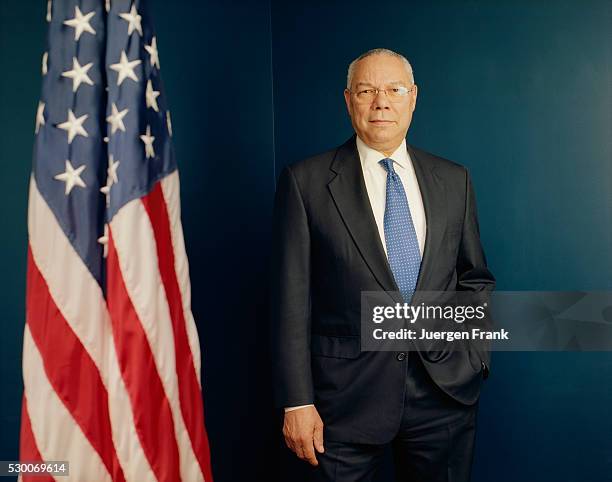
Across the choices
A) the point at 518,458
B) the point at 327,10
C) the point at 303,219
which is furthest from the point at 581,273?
the point at 327,10

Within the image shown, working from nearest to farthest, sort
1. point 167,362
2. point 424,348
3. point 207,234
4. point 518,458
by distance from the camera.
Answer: point 167,362 < point 424,348 < point 207,234 < point 518,458

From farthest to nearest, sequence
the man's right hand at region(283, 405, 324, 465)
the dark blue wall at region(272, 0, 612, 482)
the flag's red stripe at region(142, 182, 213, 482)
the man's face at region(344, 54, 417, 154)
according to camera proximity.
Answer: the dark blue wall at region(272, 0, 612, 482) → the man's face at region(344, 54, 417, 154) → the man's right hand at region(283, 405, 324, 465) → the flag's red stripe at region(142, 182, 213, 482)

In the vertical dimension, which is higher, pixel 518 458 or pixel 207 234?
pixel 207 234

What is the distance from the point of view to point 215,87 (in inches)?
102

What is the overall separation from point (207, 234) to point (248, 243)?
1.08 ft

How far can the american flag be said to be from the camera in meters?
1.59

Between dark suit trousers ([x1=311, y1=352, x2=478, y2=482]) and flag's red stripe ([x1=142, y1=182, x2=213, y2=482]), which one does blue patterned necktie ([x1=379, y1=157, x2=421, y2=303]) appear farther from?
flag's red stripe ([x1=142, y1=182, x2=213, y2=482])

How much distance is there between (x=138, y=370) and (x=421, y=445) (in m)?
0.83

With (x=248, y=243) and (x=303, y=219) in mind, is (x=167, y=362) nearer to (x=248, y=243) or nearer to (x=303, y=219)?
(x=303, y=219)

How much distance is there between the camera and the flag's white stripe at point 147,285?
164cm

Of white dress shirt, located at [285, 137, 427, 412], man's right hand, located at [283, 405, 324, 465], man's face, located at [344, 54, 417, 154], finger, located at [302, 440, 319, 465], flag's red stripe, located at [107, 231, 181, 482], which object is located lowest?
finger, located at [302, 440, 319, 465]

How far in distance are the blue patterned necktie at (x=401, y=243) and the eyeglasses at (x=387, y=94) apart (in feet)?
0.80

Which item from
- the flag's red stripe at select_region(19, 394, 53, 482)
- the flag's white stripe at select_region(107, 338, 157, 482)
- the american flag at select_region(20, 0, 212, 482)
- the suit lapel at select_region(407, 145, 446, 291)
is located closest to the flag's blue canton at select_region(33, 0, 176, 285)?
the american flag at select_region(20, 0, 212, 482)

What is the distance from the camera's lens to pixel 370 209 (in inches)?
77.0
